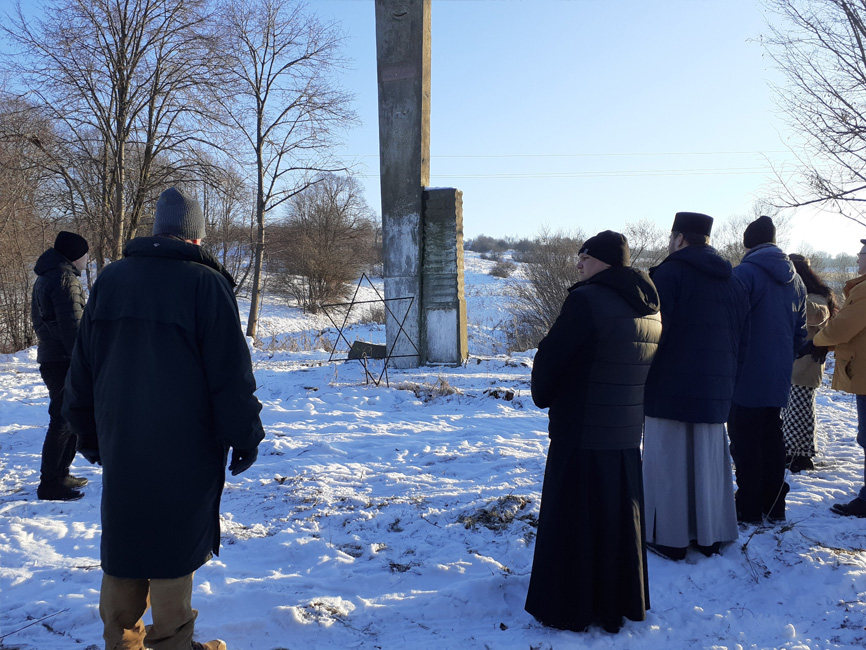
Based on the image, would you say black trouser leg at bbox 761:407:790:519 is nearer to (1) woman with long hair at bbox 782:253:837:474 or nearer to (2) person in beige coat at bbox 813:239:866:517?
(2) person in beige coat at bbox 813:239:866:517

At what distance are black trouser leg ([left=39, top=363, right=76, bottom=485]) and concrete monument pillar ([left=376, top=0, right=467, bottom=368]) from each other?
622cm

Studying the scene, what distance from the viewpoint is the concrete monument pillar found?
1042 cm

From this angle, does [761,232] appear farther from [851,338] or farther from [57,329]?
[57,329]

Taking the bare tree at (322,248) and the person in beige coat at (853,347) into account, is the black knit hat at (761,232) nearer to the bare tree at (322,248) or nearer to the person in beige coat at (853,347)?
the person in beige coat at (853,347)

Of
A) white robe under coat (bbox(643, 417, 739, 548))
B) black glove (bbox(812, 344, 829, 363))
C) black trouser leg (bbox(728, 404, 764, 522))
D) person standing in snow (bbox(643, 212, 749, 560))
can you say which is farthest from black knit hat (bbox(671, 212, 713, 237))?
black glove (bbox(812, 344, 829, 363))

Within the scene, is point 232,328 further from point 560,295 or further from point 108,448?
point 560,295

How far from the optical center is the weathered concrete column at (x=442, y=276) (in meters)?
10.6

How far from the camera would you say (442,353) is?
10.8m

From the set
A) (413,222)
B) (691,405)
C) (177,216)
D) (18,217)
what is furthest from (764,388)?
(18,217)

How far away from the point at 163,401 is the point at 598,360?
1.88 meters

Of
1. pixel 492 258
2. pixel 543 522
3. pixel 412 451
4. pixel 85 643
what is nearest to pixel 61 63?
pixel 412 451

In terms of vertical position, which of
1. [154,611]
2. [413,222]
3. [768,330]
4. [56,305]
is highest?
[413,222]

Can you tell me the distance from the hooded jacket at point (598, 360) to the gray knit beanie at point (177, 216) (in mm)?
1636

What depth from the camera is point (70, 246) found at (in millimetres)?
4590
